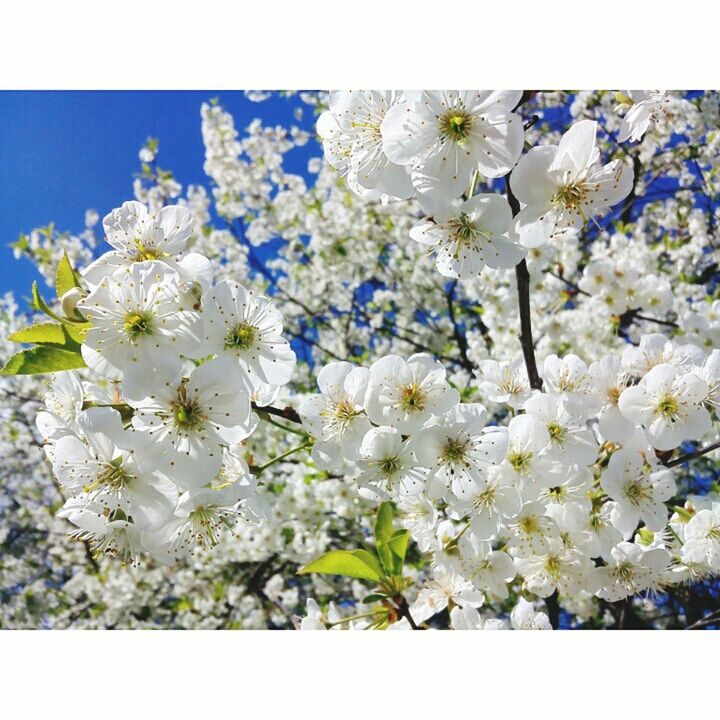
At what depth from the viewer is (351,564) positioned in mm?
1238

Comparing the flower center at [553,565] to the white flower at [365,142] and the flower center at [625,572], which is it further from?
the white flower at [365,142]

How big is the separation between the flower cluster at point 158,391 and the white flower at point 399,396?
15 cm

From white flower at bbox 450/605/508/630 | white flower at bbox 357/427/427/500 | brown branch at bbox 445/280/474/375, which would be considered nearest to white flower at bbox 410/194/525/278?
white flower at bbox 357/427/427/500

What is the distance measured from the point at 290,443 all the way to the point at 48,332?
7.66 feet

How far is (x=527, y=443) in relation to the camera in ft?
3.71

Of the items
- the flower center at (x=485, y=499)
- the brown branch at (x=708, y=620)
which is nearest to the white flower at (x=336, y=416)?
the flower center at (x=485, y=499)

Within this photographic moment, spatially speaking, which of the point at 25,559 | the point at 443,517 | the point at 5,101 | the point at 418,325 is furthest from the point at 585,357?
the point at 25,559

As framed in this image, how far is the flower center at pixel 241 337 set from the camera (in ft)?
2.91

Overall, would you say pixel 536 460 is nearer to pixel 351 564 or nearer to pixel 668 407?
pixel 668 407

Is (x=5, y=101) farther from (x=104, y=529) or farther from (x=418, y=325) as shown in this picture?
(x=418, y=325)

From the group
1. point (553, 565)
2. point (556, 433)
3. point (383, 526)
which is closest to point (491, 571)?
point (553, 565)

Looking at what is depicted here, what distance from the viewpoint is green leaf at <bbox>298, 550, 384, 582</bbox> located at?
1208 millimetres

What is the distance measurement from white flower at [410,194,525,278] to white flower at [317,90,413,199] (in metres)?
0.06
